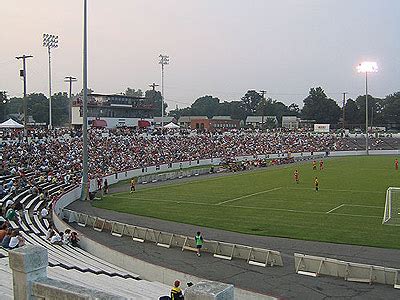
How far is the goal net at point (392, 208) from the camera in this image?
26.6 metres

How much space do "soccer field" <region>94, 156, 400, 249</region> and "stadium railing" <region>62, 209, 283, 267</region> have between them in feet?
14.7

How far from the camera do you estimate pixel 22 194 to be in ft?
105

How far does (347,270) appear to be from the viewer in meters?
16.8

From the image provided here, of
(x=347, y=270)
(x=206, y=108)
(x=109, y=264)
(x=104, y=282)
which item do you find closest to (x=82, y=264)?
(x=109, y=264)

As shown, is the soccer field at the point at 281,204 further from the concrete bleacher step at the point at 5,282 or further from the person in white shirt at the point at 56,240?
the concrete bleacher step at the point at 5,282

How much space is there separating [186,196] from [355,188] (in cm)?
1351

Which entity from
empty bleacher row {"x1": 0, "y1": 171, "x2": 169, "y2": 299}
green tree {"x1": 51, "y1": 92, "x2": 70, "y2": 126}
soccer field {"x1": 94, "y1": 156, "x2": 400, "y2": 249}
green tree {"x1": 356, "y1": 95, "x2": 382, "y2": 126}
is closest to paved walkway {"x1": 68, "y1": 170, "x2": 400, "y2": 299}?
soccer field {"x1": 94, "y1": 156, "x2": 400, "y2": 249}

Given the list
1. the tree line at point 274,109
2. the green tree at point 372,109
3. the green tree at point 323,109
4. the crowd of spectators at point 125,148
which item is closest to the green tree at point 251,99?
the tree line at point 274,109

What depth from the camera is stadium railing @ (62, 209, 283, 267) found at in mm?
18781

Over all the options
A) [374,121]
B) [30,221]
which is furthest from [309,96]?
[30,221]

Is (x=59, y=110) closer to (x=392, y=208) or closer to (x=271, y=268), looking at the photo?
(x=392, y=208)

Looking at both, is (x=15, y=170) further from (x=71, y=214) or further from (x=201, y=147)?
(x=201, y=147)

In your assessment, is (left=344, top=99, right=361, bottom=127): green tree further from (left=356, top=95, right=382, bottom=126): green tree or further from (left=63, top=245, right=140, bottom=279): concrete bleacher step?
(left=63, top=245, right=140, bottom=279): concrete bleacher step

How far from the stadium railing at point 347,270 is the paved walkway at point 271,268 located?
9.4 inches
